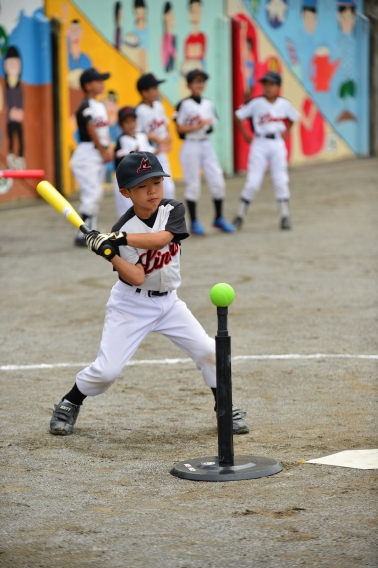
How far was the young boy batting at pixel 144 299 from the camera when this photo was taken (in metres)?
5.75

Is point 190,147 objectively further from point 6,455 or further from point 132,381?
point 6,455

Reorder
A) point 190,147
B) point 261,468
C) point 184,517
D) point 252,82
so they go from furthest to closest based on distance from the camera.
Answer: point 252,82 → point 190,147 → point 261,468 → point 184,517

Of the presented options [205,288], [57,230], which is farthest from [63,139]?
[205,288]

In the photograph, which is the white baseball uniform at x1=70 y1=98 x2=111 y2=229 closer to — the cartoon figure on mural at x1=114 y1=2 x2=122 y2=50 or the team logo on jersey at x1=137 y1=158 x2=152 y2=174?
the cartoon figure on mural at x1=114 y1=2 x2=122 y2=50

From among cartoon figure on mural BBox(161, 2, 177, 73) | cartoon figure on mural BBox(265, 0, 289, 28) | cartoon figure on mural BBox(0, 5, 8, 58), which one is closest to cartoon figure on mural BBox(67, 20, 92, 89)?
cartoon figure on mural BBox(0, 5, 8, 58)

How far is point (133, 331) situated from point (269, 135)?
30.3 ft

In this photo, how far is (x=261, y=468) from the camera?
5188mm

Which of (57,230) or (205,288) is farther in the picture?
(57,230)

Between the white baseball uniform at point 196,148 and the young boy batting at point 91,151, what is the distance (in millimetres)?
1398

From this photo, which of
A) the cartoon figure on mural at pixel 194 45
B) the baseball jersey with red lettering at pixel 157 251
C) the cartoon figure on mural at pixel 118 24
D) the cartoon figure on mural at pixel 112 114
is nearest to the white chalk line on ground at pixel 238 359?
the baseball jersey with red lettering at pixel 157 251

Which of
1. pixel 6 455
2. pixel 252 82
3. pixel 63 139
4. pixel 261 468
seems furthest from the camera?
pixel 252 82

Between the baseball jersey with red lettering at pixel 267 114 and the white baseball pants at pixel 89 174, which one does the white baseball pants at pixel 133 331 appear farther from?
the baseball jersey with red lettering at pixel 267 114

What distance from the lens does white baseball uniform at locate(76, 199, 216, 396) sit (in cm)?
589

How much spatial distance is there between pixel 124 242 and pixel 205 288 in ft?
16.7
